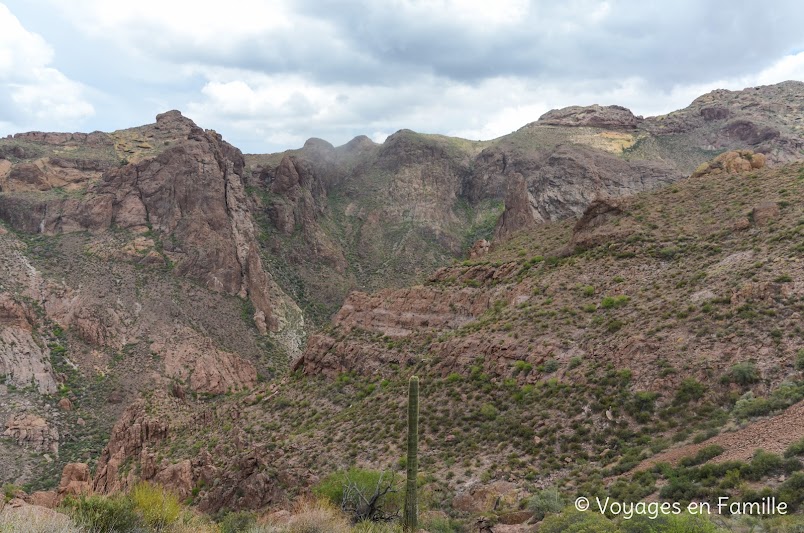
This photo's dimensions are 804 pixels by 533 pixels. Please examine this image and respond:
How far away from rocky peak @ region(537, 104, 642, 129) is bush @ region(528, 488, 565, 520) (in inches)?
5132

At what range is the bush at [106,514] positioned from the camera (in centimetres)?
1383

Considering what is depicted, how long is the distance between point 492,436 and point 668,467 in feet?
30.6

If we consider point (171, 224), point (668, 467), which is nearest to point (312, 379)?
point (668, 467)

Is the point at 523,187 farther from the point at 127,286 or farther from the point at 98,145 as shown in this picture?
the point at 98,145

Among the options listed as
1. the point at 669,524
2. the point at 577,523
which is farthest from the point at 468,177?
the point at 669,524

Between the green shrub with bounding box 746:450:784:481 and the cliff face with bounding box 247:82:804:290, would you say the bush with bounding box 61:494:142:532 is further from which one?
the cliff face with bounding box 247:82:804:290

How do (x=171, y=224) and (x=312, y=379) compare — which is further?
(x=171, y=224)

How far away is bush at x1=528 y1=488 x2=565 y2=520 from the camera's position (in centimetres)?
1720

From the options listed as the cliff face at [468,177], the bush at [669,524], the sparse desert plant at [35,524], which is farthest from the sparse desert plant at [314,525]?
the cliff face at [468,177]

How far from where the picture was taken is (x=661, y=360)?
23.7 m

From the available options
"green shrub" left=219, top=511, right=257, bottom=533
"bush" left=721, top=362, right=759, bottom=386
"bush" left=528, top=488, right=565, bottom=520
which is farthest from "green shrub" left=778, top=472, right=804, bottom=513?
"green shrub" left=219, top=511, right=257, bottom=533

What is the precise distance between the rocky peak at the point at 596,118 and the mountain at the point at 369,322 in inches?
777

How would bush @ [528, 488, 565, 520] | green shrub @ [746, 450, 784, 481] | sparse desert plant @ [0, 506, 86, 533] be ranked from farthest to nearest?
bush @ [528, 488, 565, 520] → green shrub @ [746, 450, 784, 481] → sparse desert plant @ [0, 506, 86, 533]

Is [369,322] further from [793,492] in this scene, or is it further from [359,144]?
[359,144]
